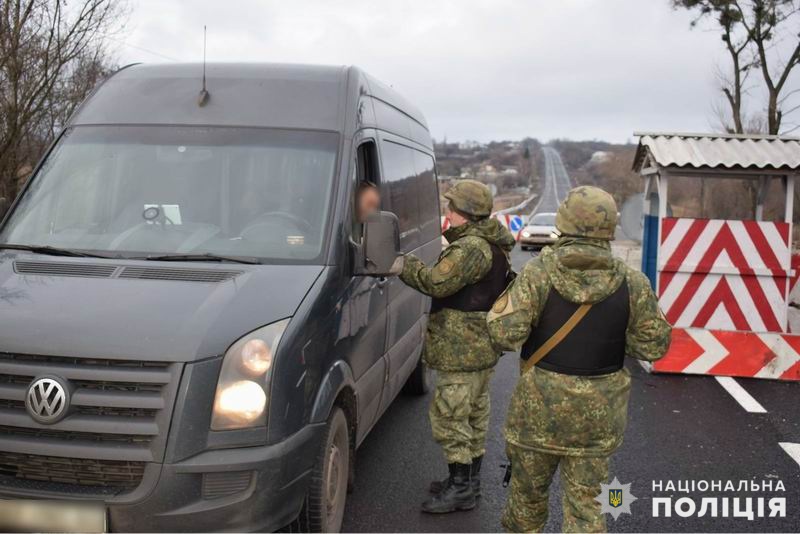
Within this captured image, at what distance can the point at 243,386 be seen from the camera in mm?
3158

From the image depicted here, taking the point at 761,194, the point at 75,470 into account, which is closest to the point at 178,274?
the point at 75,470

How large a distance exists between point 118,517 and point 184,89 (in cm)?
254

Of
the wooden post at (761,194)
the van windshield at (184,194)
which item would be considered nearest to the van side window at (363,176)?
the van windshield at (184,194)

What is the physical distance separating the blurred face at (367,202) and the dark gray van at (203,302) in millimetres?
128

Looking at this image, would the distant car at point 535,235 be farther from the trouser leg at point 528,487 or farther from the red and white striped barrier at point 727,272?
the trouser leg at point 528,487

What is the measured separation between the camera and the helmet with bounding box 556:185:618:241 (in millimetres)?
3377

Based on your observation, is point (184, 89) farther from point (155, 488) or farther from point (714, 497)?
point (714, 497)

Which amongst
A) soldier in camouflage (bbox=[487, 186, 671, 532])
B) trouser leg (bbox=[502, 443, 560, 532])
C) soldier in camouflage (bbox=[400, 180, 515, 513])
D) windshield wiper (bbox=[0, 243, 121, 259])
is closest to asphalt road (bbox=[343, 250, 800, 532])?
soldier in camouflage (bbox=[400, 180, 515, 513])

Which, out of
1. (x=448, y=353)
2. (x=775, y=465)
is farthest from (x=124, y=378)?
(x=775, y=465)

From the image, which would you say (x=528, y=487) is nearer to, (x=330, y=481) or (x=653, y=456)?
(x=330, y=481)

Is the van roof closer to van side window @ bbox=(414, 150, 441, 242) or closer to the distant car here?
van side window @ bbox=(414, 150, 441, 242)

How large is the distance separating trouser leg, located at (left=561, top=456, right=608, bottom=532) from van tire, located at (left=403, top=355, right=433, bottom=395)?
11.3 ft

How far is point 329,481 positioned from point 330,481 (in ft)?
0.16

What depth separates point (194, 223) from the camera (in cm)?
403
